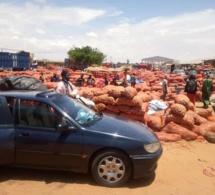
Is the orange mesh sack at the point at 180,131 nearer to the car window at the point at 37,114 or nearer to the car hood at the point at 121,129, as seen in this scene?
the car hood at the point at 121,129

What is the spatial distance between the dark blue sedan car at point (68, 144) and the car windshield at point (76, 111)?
3.7 inches

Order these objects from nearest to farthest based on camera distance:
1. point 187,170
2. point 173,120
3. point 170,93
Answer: point 187,170 < point 173,120 < point 170,93

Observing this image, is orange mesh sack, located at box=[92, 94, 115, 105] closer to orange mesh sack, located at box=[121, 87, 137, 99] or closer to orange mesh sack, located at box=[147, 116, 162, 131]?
orange mesh sack, located at box=[121, 87, 137, 99]

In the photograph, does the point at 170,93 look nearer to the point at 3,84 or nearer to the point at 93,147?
the point at 3,84

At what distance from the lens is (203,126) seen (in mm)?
7965

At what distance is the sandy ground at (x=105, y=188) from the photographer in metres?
4.50

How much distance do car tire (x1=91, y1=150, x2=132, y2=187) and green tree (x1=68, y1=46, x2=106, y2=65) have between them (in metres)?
50.0

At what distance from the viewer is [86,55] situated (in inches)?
2148

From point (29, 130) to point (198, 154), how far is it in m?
3.94

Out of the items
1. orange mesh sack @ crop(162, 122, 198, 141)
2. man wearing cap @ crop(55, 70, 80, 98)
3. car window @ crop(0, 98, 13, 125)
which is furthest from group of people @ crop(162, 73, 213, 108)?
car window @ crop(0, 98, 13, 125)

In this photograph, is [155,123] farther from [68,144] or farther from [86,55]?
[86,55]

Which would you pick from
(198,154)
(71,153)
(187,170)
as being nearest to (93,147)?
(71,153)

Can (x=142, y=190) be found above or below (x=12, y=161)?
below

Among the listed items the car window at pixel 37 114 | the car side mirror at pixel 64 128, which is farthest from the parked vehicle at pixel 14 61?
the car side mirror at pixel 64 128
